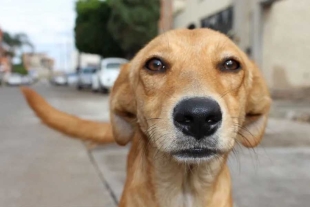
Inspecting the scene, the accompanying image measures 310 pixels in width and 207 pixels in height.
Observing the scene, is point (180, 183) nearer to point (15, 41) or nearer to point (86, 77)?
point (86, 77)

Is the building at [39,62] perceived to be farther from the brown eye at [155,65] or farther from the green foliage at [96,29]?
the brown eye at [155,65]

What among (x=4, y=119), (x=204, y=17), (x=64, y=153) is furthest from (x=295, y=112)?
(x=204, y=17)

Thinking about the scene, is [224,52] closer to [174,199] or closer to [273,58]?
[174,199]

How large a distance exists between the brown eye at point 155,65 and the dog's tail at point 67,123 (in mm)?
1268

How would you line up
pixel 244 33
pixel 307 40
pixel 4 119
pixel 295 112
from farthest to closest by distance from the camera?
1. pixel 244 33
2. pixel 307 40
3. pixel 4 119
4. pixel 295 112

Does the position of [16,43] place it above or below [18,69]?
above

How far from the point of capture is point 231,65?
110 inches

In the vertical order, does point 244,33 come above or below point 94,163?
above

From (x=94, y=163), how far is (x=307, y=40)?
1242 centimetres

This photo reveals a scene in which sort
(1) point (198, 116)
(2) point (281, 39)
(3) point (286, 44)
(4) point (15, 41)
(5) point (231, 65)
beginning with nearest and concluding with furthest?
(1) point (198, 116), (5) point (231, 65), (3) point (286, 44), (2) point (281, 39), (4) point (15, 41)

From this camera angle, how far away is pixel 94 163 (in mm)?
6047

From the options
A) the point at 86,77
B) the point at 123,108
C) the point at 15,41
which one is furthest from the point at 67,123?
the point at 15,41

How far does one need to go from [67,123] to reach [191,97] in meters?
1.87

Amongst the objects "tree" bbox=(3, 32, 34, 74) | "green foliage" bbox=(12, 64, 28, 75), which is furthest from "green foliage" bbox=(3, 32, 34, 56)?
"green foliage" bbox=(12, 64, 28, 75)
